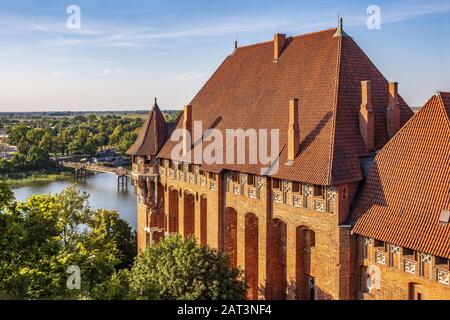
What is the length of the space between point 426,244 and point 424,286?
1.77m

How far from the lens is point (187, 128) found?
33.6 metres

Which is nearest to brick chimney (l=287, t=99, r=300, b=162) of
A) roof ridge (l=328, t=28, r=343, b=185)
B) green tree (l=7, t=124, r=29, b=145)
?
roof ridge (l=328, t=28, r=343, b=185)

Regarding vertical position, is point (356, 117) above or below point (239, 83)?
below

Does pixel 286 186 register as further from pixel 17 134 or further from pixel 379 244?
A: pixel 17 134

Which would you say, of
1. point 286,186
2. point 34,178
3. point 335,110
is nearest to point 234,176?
point 286,186

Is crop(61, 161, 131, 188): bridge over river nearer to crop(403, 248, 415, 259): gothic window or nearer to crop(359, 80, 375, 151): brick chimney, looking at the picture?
crop(359, 80, 375, 151): brick chimney

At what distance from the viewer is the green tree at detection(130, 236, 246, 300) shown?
2077 cm

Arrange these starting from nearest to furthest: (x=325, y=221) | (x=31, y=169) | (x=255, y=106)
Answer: (x=325, y=221), (x=255, y=106), (x=31, y=169)

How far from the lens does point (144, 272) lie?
22250 mm

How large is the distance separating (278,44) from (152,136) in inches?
468

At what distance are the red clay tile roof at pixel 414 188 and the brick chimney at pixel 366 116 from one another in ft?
6.37
